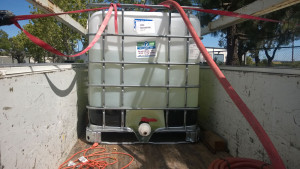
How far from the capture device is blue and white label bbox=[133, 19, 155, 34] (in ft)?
10.3

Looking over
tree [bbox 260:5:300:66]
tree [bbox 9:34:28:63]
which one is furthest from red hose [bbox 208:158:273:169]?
tree [bbox 9:34:28:63]

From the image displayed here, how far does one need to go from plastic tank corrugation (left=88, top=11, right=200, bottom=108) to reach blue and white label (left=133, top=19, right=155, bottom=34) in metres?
0.05

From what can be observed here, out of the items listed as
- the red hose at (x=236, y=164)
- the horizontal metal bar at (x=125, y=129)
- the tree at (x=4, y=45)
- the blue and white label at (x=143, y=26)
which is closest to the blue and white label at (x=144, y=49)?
the blue and white label at (x=143, y=26)

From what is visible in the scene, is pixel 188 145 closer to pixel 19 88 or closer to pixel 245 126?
pixel 245 126

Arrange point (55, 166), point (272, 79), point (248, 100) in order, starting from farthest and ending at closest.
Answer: point (248, 100) → point (55, 166) → point (272, 79)

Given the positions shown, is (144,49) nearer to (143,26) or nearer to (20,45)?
(143,26)

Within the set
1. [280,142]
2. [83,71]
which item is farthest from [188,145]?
[83,71]

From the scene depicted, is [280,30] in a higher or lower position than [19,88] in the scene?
higher

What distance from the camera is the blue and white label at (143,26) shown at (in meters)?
3.14

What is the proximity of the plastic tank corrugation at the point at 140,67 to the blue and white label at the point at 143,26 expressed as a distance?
47 mm

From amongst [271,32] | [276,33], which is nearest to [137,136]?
[271,32]

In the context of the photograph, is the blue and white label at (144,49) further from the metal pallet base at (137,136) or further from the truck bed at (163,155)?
the truck bed at (163,155)

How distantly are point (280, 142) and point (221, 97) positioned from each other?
1.34 m

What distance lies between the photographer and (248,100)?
2604 mm
